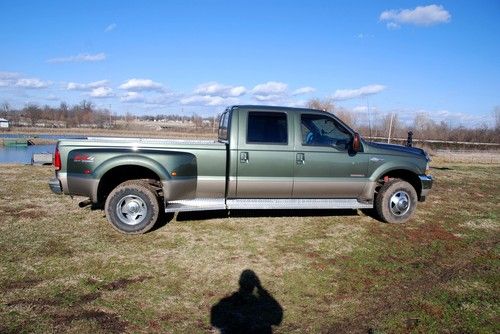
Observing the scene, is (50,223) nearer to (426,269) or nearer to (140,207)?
(140,207)

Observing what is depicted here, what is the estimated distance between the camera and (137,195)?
5.65m

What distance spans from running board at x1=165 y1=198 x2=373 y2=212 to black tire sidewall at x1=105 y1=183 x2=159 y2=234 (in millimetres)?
240

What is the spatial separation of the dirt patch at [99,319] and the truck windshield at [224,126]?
3556 mm

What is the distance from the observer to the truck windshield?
6.40m

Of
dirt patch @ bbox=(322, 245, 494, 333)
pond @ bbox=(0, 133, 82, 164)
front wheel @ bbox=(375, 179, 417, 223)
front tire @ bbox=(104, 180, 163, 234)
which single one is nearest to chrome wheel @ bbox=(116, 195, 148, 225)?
front tire @ bbox=(104, 180, 163, 234)

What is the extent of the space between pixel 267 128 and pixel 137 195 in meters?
2.34

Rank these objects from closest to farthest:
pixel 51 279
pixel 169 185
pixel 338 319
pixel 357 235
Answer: pixel 338 319, pixel 51 279, pixel 169 185, pixel 357 235

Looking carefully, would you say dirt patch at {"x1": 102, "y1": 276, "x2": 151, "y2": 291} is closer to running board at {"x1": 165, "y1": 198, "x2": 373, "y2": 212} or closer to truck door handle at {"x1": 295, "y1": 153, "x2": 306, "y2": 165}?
running board at {"x1": 165, "y1": 198, "x2": 373, "y2": 212}

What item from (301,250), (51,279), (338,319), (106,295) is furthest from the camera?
(301,250)

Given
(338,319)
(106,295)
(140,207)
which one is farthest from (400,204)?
(106,295)

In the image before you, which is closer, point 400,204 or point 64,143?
point 64,143

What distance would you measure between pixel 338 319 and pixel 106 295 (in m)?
2.30

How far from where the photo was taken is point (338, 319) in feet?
11.4

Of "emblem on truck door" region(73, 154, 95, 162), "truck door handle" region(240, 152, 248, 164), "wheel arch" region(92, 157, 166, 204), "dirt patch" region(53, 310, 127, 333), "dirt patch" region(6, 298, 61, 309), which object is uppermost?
"truck door handle" region(240, 152, 248, 164)
